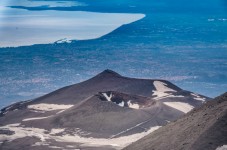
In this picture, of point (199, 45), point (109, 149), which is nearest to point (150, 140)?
point (109, 149)

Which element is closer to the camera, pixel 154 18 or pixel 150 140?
pixel 150 140

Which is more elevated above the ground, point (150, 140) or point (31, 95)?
point (150, 140)

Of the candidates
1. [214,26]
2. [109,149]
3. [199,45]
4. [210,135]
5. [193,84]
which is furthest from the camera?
[214,26]

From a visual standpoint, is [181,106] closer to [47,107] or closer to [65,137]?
[47,107]

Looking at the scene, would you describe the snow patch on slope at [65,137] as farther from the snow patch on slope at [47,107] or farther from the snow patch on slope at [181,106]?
the snow patch on slope at [181,106]

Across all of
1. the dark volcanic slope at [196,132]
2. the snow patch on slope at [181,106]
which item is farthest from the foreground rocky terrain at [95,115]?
the dark volcanic slope at [196,132]

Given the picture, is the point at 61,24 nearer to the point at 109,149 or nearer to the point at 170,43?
the point at 170,43

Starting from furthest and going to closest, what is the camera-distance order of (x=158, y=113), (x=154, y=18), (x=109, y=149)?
(x=154, y=18)
(x=158, y=113)
(x=109, y=149)

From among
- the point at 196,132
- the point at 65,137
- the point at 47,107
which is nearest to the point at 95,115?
the point at 65,137
